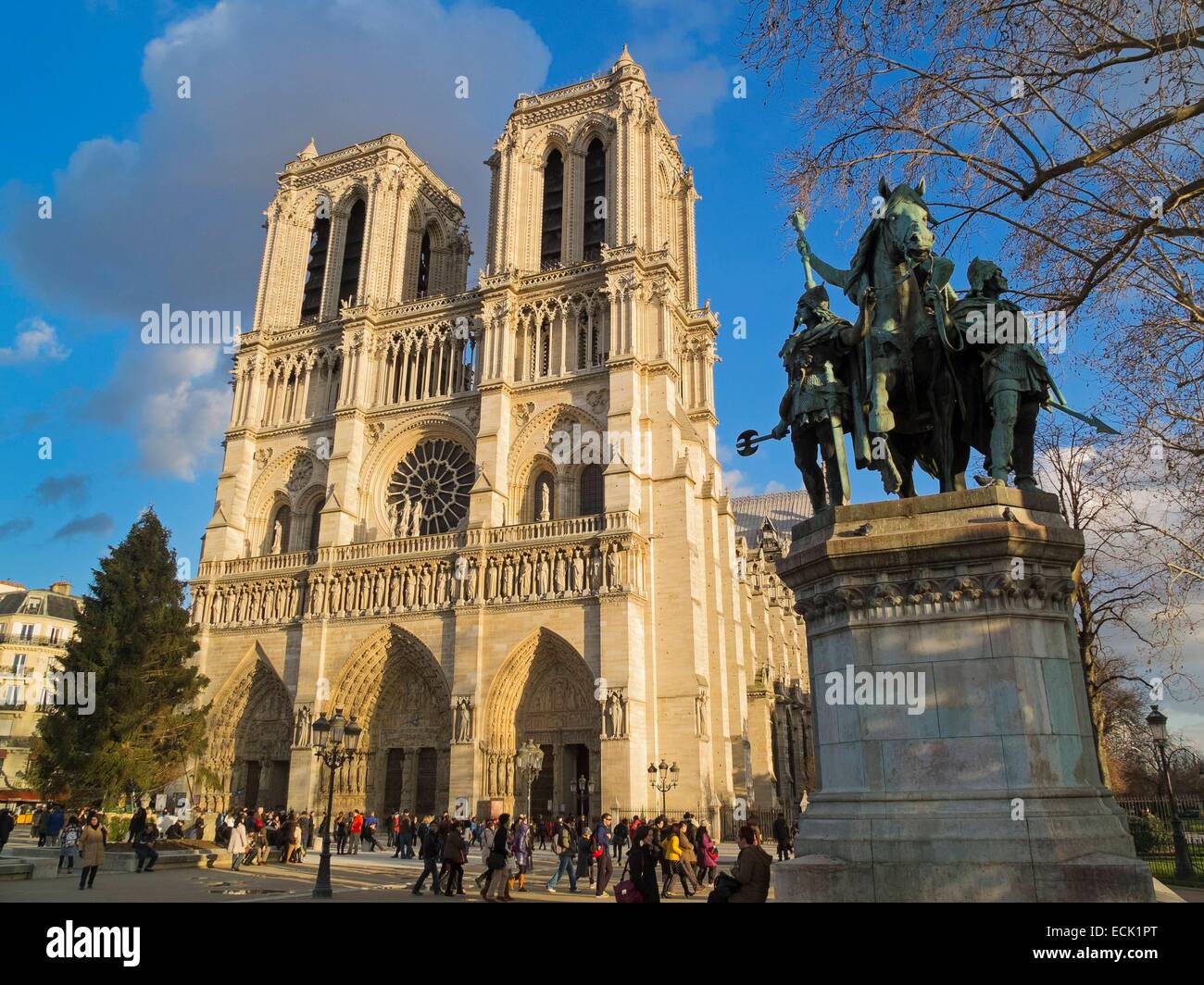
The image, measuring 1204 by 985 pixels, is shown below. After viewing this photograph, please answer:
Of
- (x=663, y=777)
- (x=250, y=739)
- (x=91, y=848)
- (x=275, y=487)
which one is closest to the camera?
(x=91, y=848)

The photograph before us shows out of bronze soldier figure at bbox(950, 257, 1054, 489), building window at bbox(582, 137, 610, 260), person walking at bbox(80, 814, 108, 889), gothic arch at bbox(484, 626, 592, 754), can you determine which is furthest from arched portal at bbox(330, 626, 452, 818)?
bronze soldier figure at bbox(950, 257, 1054, 489)

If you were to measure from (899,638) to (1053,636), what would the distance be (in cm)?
97

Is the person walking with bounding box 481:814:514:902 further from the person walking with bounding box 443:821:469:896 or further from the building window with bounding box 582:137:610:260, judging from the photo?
the building window with bounding box 582:137:610:260

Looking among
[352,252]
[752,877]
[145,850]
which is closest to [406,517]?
[352,252]

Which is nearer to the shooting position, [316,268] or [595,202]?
[595,202]

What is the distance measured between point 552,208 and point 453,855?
2937 cm

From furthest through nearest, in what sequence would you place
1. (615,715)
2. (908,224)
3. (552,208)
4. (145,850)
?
(552,208), (615,715), (145,850), (908,224)

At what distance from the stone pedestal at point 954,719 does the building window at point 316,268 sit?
37583mm

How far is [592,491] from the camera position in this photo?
31406 mm

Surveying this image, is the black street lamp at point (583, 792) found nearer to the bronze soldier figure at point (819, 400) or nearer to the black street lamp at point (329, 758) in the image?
the black street lamp at point (329, 758)

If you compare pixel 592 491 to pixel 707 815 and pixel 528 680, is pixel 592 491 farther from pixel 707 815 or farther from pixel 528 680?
pixel 707 815
